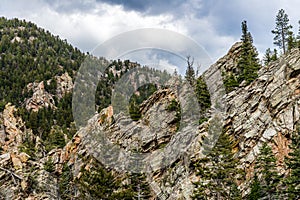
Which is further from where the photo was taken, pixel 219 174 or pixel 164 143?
pixel 164 143

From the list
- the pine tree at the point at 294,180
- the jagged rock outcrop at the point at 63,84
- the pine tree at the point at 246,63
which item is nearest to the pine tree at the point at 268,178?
the pine tree at the point at 294,180

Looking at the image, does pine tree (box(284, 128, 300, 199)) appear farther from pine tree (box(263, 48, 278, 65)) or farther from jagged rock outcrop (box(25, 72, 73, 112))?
jagged rock outcrop (box(25, 72, 73, 112))

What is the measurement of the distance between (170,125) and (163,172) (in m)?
10.1

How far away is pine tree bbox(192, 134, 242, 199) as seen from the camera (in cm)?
3288

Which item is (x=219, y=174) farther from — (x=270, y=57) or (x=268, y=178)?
(x=270, y=57)

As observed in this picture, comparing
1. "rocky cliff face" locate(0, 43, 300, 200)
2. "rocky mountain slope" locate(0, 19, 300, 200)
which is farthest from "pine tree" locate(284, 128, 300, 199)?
"rocky cliff face" locate(0, 43, 300, 200)

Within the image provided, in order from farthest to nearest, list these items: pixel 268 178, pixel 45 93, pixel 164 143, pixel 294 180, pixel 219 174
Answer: pixel 45 93
pixel 164 143
pixel 219 174
pixel 268 178
pixel 294 180

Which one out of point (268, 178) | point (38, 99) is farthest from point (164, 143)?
point (38, 99)

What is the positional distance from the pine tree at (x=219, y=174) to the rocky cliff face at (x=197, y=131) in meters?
1.74

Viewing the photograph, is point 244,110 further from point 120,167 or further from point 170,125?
point 120,167

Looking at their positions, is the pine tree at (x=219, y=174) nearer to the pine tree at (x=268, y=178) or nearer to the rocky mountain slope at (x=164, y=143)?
the rocky mountain slope at (x=164, y=143)

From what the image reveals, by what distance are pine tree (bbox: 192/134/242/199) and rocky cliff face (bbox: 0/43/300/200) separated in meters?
1.74

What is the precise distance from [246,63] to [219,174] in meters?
25.5

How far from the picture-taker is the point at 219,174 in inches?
→ 1293
